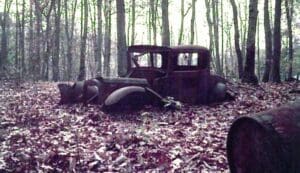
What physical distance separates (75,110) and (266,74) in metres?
10.9

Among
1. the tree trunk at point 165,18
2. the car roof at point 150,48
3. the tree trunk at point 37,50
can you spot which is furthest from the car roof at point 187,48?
the tree trunk at point 37,50

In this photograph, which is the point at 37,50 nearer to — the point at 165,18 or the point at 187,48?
the point at 165,18

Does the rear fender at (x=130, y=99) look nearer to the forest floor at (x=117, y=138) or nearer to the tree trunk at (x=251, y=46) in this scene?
the forest floor at (x=117, y=138)

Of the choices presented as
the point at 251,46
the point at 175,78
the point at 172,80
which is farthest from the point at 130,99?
the point at 251,46

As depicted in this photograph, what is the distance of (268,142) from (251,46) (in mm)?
9414

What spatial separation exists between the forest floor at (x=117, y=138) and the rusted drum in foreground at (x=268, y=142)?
3.58 ft

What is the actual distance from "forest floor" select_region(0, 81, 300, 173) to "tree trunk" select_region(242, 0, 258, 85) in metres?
2.43

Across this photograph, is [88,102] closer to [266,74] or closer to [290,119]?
[290,119]

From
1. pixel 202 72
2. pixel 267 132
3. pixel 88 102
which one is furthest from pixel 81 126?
pixel 267 132

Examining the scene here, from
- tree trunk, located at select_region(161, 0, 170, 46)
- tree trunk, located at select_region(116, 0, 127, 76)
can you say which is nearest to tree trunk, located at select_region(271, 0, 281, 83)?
tree trunk, located at select_region(161, 0, 170, 46)

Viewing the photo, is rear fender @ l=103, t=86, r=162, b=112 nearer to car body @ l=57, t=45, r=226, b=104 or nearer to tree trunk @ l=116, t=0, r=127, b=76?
car body @ l=57, t=45, r=226, b=104

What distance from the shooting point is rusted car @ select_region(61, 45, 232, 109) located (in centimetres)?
934

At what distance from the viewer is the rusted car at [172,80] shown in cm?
934

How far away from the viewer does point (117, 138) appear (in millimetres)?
6184
